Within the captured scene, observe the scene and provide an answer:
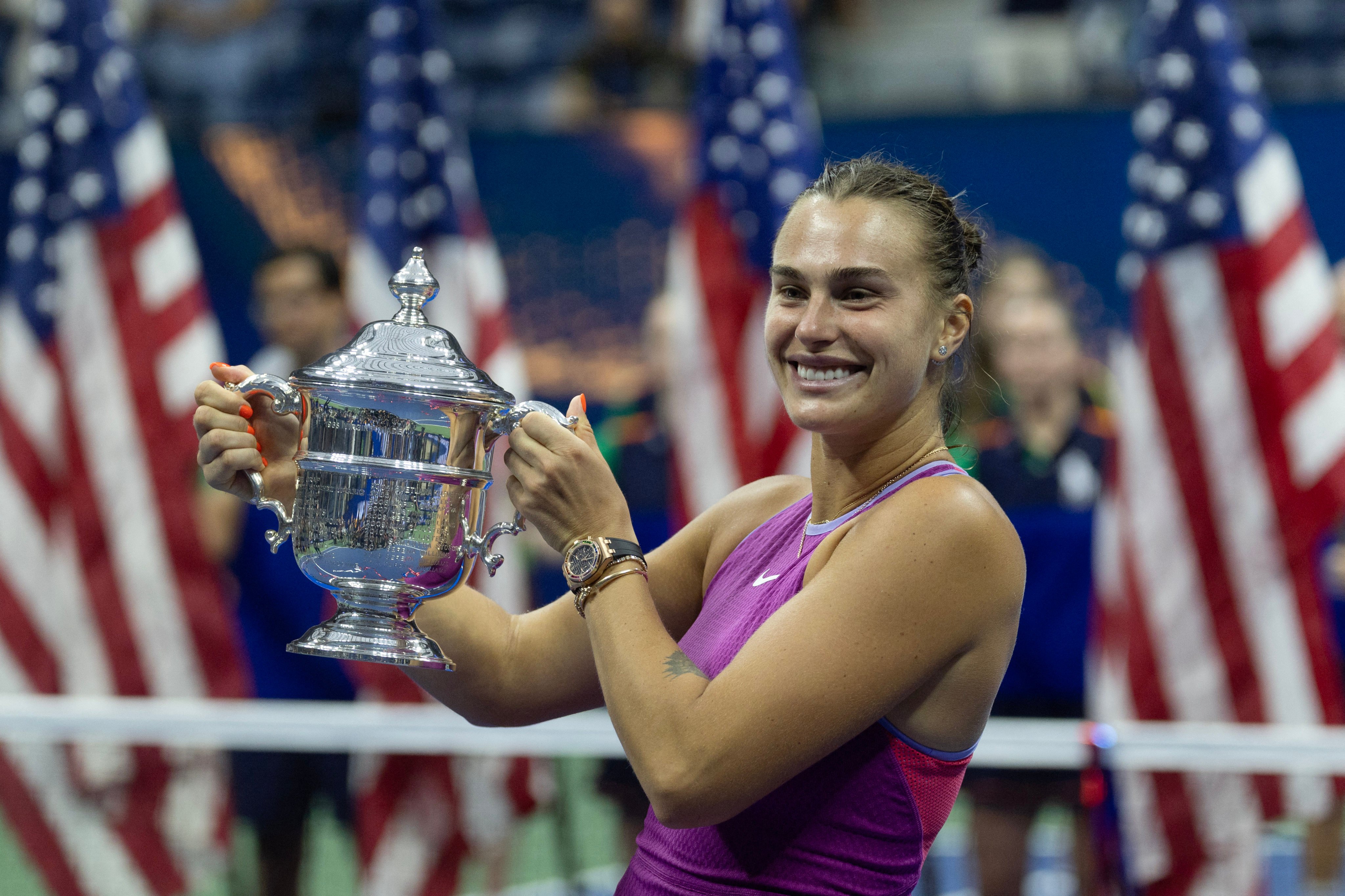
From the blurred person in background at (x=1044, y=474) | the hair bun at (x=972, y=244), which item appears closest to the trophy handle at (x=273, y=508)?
the hair bun at (x=972, y=244)

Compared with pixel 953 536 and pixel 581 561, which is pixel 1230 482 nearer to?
pixel 953 536

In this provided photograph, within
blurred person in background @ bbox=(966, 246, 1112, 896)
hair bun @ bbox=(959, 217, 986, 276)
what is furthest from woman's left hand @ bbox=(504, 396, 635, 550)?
blurred person in background @ bbox=(966, 246, 1112, 896)

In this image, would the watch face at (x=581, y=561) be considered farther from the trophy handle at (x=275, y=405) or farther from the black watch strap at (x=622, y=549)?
the trophy handle at (x=275, y=405)

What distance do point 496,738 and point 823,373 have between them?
150 centimetres

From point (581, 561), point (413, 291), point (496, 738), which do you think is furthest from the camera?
point (496, 738)

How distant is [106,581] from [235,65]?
18.8ft

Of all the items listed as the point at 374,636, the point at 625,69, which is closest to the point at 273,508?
the point at 374,636

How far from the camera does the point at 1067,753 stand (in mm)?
2578

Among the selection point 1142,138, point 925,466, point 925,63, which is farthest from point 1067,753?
point 925,63

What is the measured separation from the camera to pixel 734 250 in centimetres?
466

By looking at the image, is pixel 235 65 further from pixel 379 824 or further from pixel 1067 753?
pixel 1067 753

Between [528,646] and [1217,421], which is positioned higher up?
[1217,421]

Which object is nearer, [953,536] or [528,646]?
[953,536]

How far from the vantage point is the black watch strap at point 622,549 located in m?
1.38
